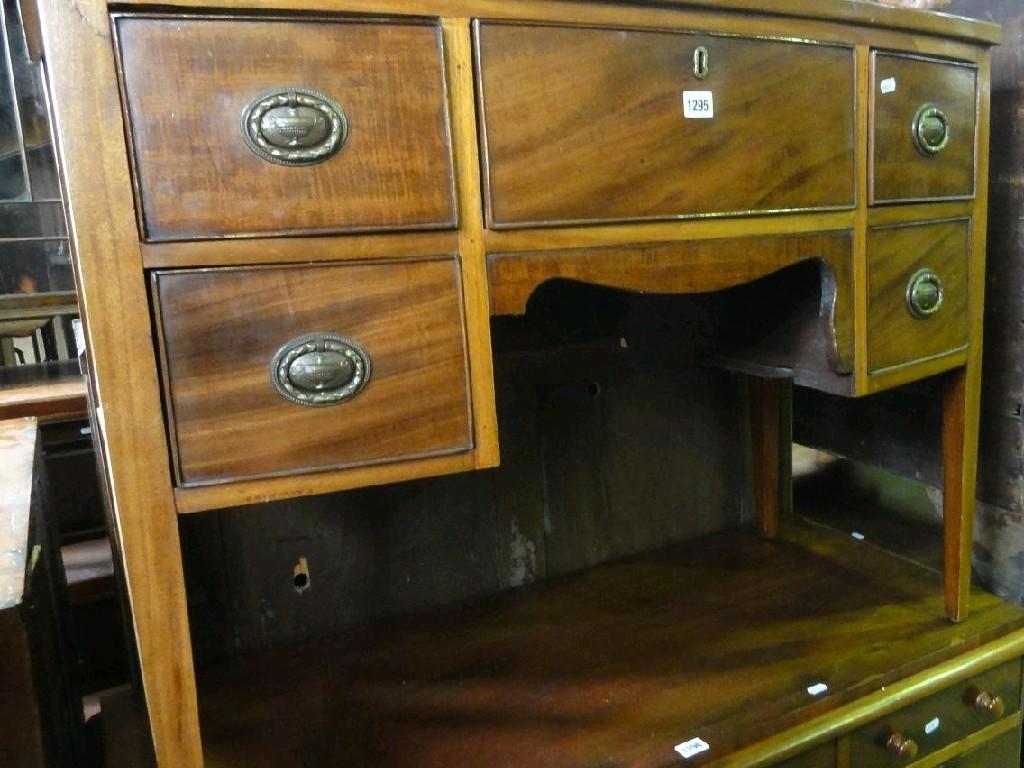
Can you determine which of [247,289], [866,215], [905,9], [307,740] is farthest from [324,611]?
[905,9]

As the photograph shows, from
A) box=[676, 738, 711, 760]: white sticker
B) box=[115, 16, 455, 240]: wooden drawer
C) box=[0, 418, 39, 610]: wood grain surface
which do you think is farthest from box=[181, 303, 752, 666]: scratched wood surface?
box=[115, 16, 455, 240]: wooden drawer

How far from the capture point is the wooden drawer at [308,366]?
0.64m

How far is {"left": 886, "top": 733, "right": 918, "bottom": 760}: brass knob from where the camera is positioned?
101cm

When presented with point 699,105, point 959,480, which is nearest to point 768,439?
point 959,480

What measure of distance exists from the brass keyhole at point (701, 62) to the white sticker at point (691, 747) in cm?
72

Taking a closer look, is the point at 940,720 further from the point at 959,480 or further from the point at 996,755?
the point at 959,480

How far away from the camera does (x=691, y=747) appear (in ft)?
2.94

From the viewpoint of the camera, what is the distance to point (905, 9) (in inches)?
36.2

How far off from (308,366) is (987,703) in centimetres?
102

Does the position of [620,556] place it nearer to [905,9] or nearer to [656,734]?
[656,734]

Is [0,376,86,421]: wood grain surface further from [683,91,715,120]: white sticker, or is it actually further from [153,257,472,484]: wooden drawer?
[683,91,715,120]: white sticker

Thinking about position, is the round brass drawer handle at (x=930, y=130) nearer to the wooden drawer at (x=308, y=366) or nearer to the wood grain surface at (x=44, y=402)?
the wooden drawer at (x=308, y=366)

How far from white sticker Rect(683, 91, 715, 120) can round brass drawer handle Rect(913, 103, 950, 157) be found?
0.31 meters

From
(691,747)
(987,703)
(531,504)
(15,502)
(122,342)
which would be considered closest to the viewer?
(122,342)
